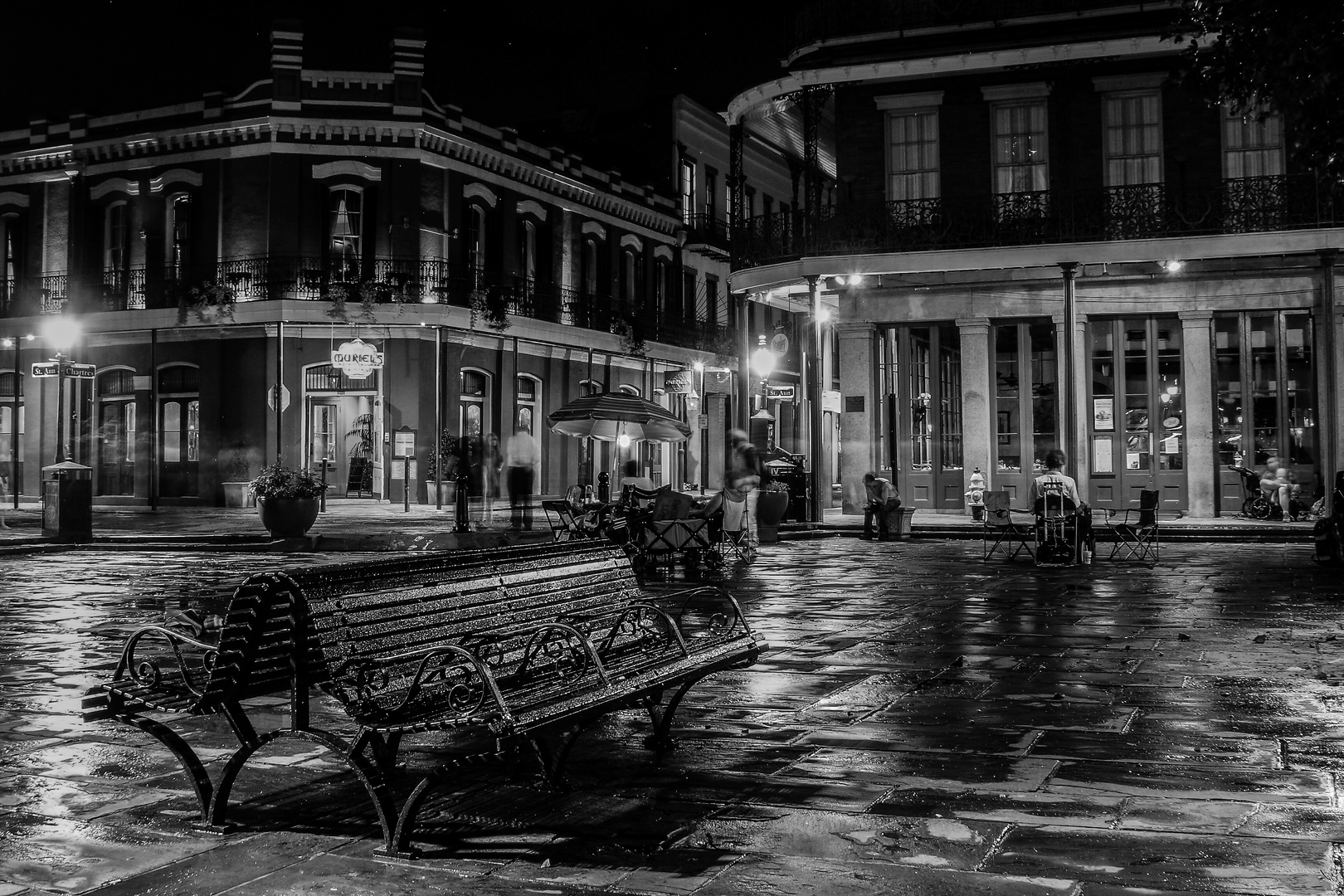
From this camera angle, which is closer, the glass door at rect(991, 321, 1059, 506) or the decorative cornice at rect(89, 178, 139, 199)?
the glass door at rect(991, 321, 1059, 506)

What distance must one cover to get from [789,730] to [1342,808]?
Answer: 2316 mm

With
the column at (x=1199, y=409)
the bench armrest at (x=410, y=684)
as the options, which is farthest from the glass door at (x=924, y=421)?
the bench armrest at (x=410, y=684)

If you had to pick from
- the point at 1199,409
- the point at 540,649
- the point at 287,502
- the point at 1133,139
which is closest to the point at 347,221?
the point at 287,502

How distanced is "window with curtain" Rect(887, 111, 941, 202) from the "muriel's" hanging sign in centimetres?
1184

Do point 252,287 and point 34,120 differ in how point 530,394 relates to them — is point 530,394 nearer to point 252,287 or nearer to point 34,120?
point 252,287

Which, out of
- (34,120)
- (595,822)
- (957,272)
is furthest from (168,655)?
(34,120)

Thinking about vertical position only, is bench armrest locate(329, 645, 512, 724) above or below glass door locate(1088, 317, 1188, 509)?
below

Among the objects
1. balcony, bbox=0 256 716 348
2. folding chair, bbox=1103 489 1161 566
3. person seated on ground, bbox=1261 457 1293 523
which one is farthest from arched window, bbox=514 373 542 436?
folding chair, bbox=1103 489 1161 566

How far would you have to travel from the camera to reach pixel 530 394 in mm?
35562

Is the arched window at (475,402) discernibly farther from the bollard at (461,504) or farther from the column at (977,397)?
the column at (977,397)

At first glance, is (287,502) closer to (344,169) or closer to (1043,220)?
(1043,220)

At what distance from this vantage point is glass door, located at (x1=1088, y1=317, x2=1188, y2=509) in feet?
A: 78.7

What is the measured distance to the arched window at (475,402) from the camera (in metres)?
32.5

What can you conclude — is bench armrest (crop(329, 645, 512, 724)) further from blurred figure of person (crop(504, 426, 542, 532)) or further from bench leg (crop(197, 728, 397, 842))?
blurred figure of person (crop(504, 426, 542, 532))
